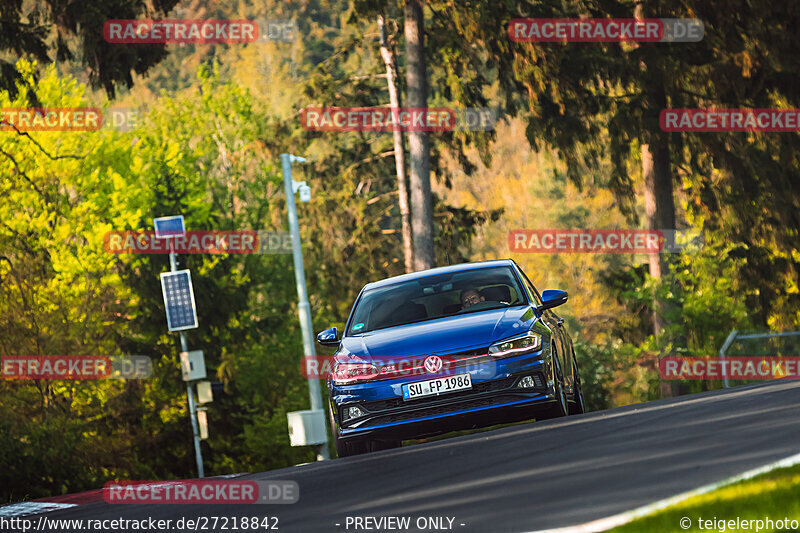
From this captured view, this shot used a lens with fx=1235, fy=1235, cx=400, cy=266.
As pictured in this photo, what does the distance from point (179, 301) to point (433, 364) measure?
26368 millimetres

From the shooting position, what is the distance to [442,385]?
10477 mm

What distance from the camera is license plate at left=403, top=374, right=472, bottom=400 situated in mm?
10461

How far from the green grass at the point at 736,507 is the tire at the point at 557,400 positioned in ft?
14.5

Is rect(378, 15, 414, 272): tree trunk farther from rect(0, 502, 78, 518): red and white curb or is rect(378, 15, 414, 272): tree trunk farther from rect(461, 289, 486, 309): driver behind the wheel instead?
rect(0, 502, 78, 518): red and white curb

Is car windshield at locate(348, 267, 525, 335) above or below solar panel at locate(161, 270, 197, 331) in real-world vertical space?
above

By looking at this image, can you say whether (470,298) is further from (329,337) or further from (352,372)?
(352,372)

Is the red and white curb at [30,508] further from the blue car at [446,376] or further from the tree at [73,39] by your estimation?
the tree at [73,39]

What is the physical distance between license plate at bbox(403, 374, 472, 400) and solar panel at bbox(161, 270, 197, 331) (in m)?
26.0

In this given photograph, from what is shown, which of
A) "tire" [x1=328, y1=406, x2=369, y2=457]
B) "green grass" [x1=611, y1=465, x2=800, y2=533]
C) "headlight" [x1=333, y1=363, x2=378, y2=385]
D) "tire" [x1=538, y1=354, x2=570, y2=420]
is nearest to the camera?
"green grass" [x1=611, y1=465, x2=800, y2=533]

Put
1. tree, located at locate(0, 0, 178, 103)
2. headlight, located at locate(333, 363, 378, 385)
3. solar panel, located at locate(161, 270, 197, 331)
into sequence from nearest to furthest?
headlight, located at locate(333, 363, 378, 385), tree, located at locate(0, 0, 178, 103), solar panel, located at locate(161, 270, 197, 331)

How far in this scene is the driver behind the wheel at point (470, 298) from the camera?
11758 mm

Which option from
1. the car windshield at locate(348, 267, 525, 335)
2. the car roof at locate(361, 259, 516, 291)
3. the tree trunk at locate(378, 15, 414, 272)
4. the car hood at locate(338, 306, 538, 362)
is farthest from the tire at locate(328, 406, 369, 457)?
the tree trunk at locate(378, 15, 414, 272)

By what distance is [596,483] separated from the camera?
7277 millimetres

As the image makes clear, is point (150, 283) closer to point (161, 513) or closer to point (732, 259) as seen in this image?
point (732, 259)
